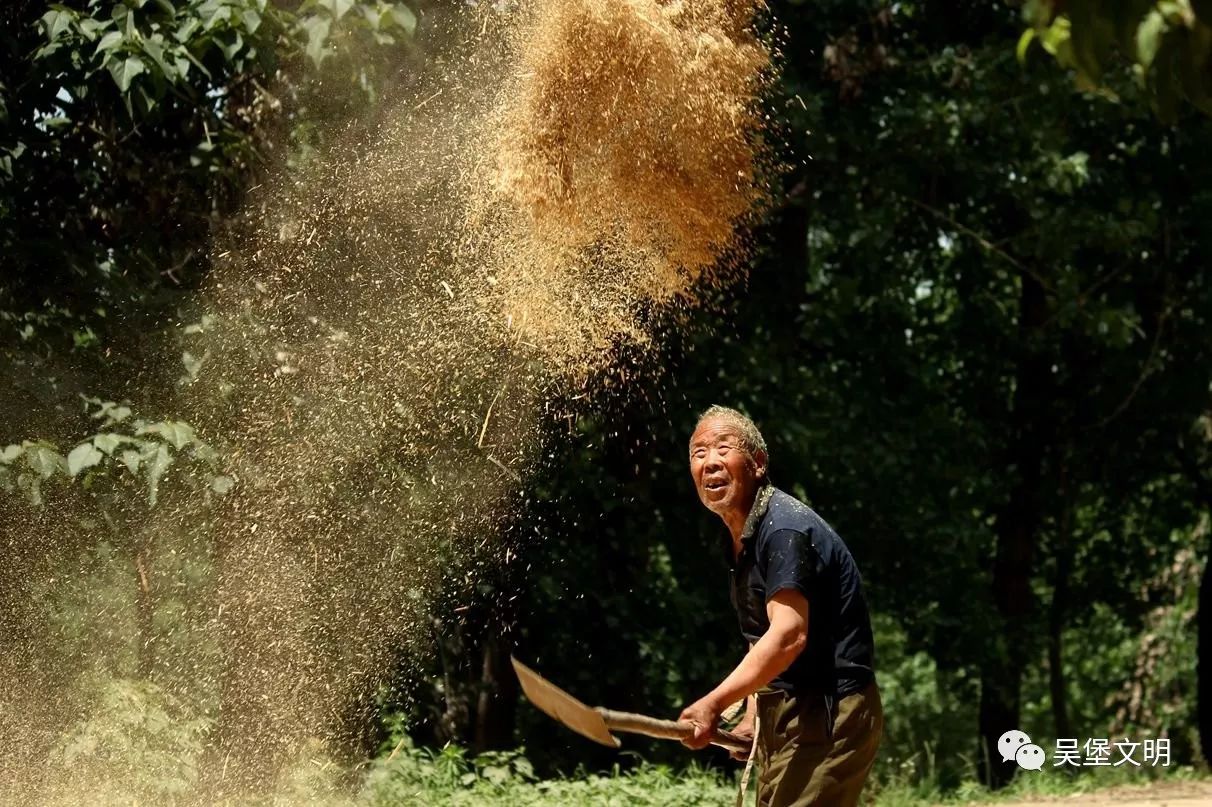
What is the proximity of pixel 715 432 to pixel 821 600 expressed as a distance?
484 mm

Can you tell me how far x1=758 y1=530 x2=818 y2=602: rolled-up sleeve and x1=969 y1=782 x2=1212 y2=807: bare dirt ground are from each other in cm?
406

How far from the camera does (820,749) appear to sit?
350 centimetres

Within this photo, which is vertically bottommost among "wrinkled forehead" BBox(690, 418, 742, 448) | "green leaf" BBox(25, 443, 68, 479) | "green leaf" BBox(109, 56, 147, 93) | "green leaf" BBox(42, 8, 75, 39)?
"wrinkled forehead" BBox(690, 418, 742, 448)

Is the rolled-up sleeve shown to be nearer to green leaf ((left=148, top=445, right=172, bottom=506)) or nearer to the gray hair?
the gray hair

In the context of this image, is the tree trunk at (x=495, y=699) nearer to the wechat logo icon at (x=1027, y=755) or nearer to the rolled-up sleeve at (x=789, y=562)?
the wechat logo icon at (x=1027, y=755)

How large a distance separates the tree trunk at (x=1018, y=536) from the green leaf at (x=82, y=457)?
332 inches

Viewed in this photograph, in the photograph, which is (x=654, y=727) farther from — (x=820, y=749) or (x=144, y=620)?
(x=144, y=620)

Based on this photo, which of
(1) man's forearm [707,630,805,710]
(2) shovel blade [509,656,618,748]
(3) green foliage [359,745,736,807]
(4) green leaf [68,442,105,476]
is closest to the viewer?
(1) man's forearm [707,630,805,710]

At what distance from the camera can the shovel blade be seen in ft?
11.7

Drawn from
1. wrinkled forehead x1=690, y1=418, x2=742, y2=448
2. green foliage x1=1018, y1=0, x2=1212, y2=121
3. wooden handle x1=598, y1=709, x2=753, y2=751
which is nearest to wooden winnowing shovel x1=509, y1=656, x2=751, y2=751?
wooden handle x1=598, y1=709, x2=753, y2=751

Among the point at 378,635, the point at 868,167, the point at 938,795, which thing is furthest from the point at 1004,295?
the point at 378,635

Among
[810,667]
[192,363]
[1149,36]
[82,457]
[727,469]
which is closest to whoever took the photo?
[1149,36]

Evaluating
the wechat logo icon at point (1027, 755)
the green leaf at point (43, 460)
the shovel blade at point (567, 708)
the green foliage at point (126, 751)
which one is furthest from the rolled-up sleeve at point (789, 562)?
the wechat logo icon at point (1027, 755)

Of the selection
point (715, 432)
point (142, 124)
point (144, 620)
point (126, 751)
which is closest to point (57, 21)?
point (142, 124)
